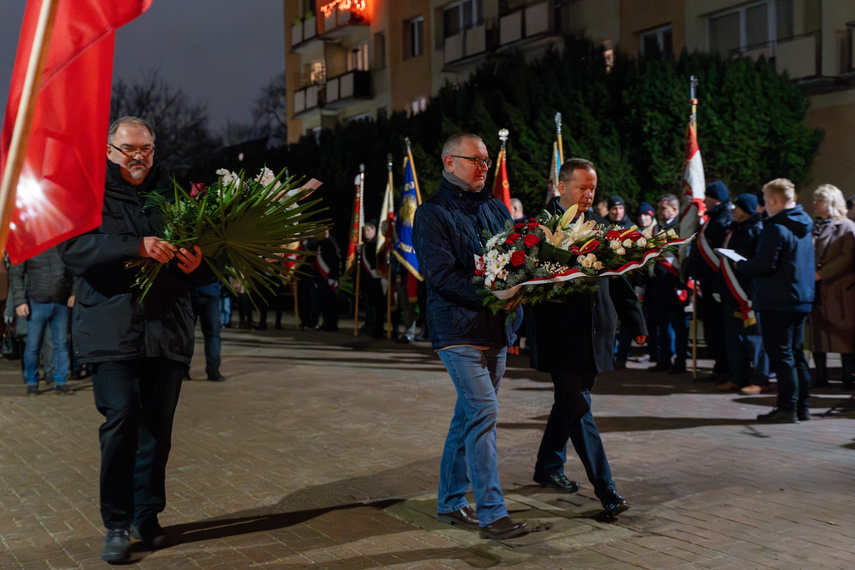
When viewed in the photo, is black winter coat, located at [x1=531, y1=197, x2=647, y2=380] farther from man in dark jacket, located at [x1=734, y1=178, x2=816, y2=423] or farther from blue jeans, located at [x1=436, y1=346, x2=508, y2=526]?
man in dark jacket, located at [x1=734, y1=178, x2=816, y2=423]

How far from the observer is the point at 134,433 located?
502cm

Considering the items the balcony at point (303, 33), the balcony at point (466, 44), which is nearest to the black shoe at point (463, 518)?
the balcony at point (466, 44)

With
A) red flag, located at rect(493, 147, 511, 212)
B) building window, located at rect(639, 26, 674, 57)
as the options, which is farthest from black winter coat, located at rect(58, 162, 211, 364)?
building window, located at rect(639, 26, 674, 57)

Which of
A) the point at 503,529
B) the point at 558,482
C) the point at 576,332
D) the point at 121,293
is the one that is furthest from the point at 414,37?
the point at 503,529

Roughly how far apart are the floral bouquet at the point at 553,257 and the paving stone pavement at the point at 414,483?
139 centimetres

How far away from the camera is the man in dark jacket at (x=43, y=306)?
11.2 m

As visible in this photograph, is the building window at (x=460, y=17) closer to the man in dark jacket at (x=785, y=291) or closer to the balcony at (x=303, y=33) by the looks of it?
the balcony at (x=303, y=33)

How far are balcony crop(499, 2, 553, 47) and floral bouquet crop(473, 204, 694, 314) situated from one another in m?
22.7

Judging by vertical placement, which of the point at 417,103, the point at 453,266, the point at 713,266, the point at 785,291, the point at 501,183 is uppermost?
the point at 417,103

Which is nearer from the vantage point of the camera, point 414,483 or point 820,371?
point 414,483

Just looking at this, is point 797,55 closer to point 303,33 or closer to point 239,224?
point 239,224

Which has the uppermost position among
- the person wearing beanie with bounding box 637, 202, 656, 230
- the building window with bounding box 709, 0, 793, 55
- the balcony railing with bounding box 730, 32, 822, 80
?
the building window with bounding box 709, 0, 793, 55

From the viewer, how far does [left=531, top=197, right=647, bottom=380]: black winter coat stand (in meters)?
5.66

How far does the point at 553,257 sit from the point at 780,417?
4.53m
